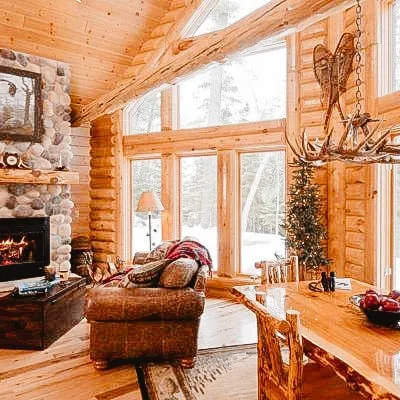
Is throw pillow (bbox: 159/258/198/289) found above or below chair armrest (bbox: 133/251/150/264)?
above

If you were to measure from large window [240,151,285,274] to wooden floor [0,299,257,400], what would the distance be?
59.9 inches

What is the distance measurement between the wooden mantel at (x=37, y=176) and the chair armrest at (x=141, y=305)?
101 inches

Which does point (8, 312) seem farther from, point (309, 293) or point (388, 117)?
point (388, 117)

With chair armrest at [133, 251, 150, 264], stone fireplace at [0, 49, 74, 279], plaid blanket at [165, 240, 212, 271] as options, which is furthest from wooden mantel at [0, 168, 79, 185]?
plaid blanket at [165, 240, 212, 271]

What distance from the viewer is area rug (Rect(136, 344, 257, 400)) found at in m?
2.95

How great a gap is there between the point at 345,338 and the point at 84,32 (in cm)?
524

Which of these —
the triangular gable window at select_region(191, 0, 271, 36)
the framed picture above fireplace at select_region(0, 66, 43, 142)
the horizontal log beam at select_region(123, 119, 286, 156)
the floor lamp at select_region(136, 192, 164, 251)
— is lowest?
the floor lamp at select_region(136, 192, 164, 251)

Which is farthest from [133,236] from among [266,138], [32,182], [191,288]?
[191,288]

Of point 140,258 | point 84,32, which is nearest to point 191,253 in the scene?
point 140,258

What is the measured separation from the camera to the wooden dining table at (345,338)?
155 cm

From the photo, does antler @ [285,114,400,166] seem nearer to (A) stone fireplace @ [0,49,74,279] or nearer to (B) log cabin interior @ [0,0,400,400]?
(B) log cabin interior @ [0,0,400,400]

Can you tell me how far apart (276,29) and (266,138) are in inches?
106

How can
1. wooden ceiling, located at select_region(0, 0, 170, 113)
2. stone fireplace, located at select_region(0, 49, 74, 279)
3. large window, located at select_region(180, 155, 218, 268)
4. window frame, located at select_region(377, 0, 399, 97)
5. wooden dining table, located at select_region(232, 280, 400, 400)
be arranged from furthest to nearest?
large window, located at select_region(180, 155, 218, 268) < stone fireplace, located at select_region(0, 49, 74, 279) < wooden ceiling, located at select_region(0, 0, 170, 113) < window frame, located at select_region(377, 0, 399, 97) < wooden dining table, located at select_region(232, 280, 400, 400)

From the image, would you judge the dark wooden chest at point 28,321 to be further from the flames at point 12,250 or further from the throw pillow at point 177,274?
the flames at point 12,250
